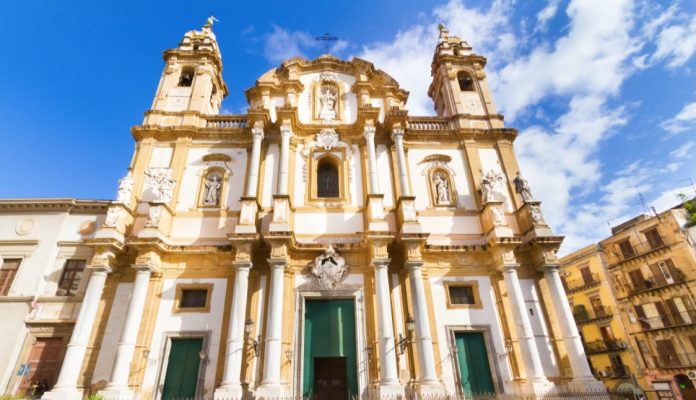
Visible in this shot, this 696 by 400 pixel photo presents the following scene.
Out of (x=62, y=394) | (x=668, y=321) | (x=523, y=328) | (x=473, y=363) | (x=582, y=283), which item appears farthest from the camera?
(x=582, y=283)

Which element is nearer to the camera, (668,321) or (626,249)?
(668,321)

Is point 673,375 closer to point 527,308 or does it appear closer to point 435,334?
point 527,308

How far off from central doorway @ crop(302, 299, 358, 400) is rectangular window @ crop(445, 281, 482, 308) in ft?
12.0

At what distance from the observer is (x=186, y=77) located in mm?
19609

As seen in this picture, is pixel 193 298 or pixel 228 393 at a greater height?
pixel 193 298

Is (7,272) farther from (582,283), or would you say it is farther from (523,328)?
(582,283)

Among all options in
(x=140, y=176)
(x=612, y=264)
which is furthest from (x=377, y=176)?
(x=612, y=264)

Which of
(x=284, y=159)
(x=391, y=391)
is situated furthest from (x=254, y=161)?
(x=391, y=391)

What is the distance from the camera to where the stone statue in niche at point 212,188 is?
15133 millimetres

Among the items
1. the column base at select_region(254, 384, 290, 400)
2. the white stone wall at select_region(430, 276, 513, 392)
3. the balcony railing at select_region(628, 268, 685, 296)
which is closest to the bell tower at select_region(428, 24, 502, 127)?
the white stone wall at select_region(430, 276, 513, 392)

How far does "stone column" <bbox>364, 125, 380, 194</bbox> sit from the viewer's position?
1473cm

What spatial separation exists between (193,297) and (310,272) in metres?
4.37

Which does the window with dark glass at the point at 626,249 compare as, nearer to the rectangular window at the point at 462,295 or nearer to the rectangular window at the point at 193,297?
the rectangular window at the point at 462,295

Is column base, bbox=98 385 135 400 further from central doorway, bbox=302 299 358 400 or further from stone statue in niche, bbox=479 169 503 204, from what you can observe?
stone statue in niche, bbox=479 169 503 204
